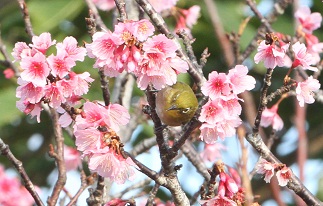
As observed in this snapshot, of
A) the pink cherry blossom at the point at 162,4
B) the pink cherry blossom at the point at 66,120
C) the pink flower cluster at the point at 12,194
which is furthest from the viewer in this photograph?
the pink flower cluster at the point at 12,194

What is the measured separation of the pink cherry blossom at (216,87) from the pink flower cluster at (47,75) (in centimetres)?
36

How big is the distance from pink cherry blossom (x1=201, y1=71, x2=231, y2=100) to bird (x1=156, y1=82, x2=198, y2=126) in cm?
12

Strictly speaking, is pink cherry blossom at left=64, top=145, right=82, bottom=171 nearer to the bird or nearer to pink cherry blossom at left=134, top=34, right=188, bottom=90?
the bird

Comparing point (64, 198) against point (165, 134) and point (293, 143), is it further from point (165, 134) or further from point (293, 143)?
point (293, 143)

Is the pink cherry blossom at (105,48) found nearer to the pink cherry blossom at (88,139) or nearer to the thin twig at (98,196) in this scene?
the pink cherry blossom at (88,139)

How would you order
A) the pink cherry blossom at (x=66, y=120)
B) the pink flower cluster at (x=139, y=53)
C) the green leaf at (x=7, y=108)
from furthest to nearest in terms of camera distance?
the green leaf at (x=7, y=108), the pink cherry blossom at (x=66, y=120), the pink flower cluster at (x=139, y=53)

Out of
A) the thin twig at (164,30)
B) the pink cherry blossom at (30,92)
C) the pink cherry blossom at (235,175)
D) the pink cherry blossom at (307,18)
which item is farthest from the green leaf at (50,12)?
the pink cherry blossom at (30,92)

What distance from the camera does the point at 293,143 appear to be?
17.3 ft

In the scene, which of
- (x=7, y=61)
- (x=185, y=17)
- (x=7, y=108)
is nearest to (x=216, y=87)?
(x=7, y=61)

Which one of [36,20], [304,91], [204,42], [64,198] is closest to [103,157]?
[304,91]

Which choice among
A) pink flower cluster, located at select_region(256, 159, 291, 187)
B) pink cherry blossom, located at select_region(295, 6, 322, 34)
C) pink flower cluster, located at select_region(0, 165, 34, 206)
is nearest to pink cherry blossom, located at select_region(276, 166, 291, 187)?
pink flower cluster, located at select_region(256, 159, 291, 187)

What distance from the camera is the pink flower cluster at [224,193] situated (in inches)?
81.7

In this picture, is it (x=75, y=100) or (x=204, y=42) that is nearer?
(x=75, y=100)

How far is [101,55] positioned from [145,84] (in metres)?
0.14
